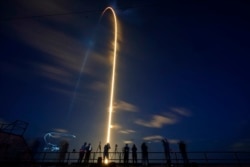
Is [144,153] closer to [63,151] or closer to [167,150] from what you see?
[167,150]

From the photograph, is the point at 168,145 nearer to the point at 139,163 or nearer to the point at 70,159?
the point at 139,163

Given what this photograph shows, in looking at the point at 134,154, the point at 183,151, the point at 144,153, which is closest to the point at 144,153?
the point at 144,153

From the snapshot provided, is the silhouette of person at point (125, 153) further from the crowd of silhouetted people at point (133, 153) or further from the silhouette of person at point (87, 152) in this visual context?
the silhouette of person at point (87, 152)

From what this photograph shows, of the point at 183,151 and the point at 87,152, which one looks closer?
the point at 183,151

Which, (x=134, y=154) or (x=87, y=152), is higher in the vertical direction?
(x=87, y=152)

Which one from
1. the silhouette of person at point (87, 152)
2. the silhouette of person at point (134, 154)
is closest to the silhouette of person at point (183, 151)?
the silhouette of person at point (134, 154)

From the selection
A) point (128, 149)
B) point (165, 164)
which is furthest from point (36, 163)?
point (165, 164)

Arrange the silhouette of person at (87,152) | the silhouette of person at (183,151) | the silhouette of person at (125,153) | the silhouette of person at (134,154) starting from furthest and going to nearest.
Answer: the silhouette of person at (87,152)
the silhouette of person at (134,154)
the silhouette of person at (125,153)
the silhouette of person at (183,151)

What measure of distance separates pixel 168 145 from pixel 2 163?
15.5m

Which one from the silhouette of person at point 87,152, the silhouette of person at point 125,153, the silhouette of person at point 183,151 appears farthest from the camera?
the silhouette of person at point 87,152

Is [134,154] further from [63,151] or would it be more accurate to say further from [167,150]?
[63,151]

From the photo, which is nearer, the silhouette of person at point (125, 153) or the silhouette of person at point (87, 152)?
the silhouette of person at point (125, 153)

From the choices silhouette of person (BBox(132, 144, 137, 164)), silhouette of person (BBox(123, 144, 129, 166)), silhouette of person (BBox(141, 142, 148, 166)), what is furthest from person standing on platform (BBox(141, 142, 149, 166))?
silhouette of person (BBox(123, 144, 129, 166))

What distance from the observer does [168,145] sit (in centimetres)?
1345
